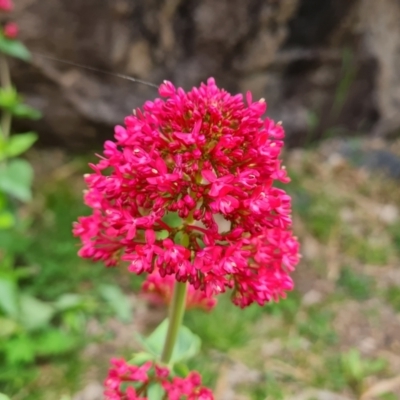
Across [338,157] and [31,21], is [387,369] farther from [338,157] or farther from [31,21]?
[31,21]

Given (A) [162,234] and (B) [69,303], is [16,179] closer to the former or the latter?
(B) [69,303]

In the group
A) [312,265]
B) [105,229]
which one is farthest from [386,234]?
[105,229]

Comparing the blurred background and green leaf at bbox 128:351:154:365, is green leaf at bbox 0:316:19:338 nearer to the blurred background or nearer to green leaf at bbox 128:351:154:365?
the blurred background

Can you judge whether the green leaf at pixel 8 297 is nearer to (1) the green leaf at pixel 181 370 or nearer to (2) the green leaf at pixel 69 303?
(2) the green leaf at pixel 69 303

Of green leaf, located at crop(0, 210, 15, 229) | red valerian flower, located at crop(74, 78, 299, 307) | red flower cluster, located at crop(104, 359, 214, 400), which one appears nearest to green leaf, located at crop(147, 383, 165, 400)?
red flower cluster, located at crop(104, 359, 214, 400)

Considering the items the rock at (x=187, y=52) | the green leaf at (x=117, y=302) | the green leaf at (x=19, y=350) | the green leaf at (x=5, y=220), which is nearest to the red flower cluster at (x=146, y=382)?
the green leaf at (x=19, y=350)

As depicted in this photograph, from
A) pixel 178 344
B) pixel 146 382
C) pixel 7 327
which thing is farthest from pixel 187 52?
pixel 146 382

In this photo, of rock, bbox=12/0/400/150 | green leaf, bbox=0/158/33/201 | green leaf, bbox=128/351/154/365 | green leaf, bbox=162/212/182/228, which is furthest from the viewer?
rock, bbox=12/0/400/150
